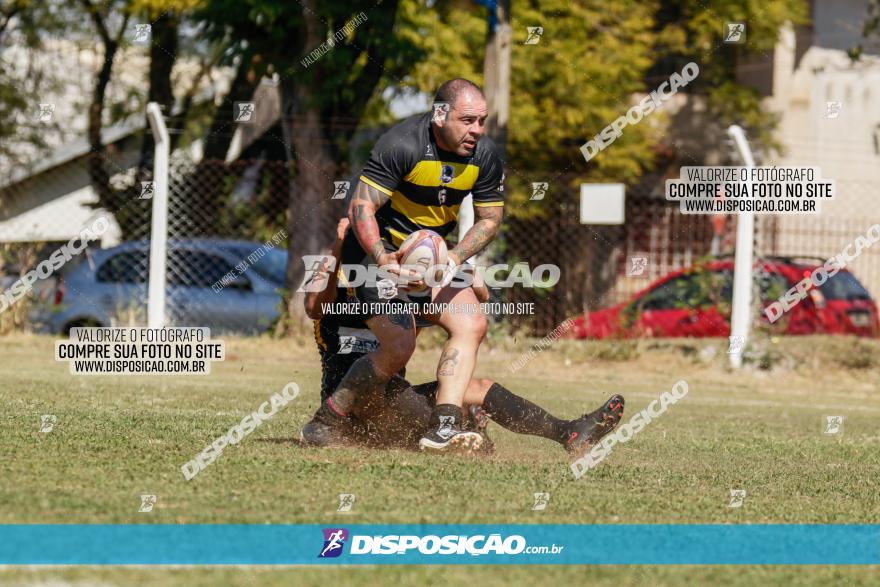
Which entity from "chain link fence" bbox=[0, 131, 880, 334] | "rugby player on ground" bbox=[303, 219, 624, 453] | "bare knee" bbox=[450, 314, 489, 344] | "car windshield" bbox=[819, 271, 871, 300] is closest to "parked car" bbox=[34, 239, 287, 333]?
"chain link fence" bbox=[0, 131, 880, 334]

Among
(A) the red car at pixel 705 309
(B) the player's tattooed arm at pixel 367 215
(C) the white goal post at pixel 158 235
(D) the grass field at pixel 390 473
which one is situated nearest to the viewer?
(D) the grass field at pixel 390 473

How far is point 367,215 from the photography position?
6691 millimetres

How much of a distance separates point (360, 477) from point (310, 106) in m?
11.5

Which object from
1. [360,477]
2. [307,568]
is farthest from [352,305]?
[307,568]

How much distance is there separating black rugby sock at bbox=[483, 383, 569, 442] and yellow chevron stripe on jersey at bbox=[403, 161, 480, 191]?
110cm

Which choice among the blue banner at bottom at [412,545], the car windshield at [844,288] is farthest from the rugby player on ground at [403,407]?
the car windshield at [844,288]

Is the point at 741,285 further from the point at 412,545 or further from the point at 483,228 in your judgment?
the point at 412,545

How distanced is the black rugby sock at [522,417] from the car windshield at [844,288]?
9.89 m

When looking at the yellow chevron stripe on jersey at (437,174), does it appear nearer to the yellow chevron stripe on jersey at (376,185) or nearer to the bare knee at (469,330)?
the yellow chevron stripe on jersey at (376,185)

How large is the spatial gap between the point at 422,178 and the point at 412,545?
2.71 meters

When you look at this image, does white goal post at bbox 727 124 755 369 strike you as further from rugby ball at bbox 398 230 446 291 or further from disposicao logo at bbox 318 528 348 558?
disposicao logo at bbox 318 528 348 558

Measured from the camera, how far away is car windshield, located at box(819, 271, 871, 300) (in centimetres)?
1624

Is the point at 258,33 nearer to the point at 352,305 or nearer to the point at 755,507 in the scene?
the point at 352,305

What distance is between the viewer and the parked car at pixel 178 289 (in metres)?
15.2
